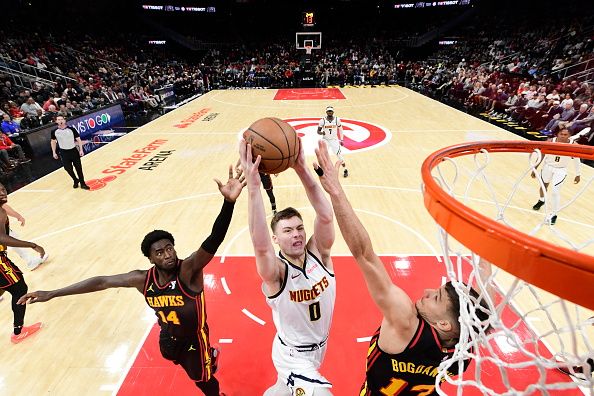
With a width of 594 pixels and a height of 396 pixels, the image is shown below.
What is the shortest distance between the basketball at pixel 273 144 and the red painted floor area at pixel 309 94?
17.6 m

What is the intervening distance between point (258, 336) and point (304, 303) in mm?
1744

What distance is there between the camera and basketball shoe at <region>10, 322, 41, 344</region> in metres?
4.19

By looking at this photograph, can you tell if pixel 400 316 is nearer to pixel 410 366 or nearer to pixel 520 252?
pixel 410 366

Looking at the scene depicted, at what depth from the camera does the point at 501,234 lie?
4.30ft

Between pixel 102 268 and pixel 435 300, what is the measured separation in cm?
509

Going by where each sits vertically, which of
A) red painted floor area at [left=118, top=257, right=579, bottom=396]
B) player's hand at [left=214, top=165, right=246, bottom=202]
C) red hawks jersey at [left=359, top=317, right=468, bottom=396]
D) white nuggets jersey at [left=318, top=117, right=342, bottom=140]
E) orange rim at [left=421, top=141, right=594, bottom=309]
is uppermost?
orange rim at [left=421, top=141, right=594, bottom=309]

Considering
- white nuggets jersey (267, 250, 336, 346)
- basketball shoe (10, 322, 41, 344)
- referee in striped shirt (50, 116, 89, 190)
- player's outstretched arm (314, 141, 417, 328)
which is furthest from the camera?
referee in striped shirt (50, 116, 89, 190)

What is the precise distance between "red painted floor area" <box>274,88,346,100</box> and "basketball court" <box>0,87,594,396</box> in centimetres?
717

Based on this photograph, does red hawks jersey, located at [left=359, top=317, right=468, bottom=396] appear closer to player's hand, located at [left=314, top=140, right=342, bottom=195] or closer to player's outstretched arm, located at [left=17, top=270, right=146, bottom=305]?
player's hand, located at [left=314, top=140, right=342, bottom=195]

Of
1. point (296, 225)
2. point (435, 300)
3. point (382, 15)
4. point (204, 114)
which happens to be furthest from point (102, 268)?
point (382, 15)

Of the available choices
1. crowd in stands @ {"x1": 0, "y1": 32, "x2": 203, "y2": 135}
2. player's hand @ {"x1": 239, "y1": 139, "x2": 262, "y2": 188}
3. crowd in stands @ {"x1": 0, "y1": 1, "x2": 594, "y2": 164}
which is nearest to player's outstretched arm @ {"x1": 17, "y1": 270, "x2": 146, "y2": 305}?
player's hand @ {"x1": 239, "y1": 139, "x2": 262, "y2": 188}


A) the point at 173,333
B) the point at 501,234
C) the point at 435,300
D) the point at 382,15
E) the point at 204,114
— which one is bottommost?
the point at 204,114

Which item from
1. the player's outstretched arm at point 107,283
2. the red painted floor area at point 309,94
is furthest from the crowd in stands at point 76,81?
the player's outstretched arm at point 107,283

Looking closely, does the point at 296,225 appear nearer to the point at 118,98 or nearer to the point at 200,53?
the point at 118,98
